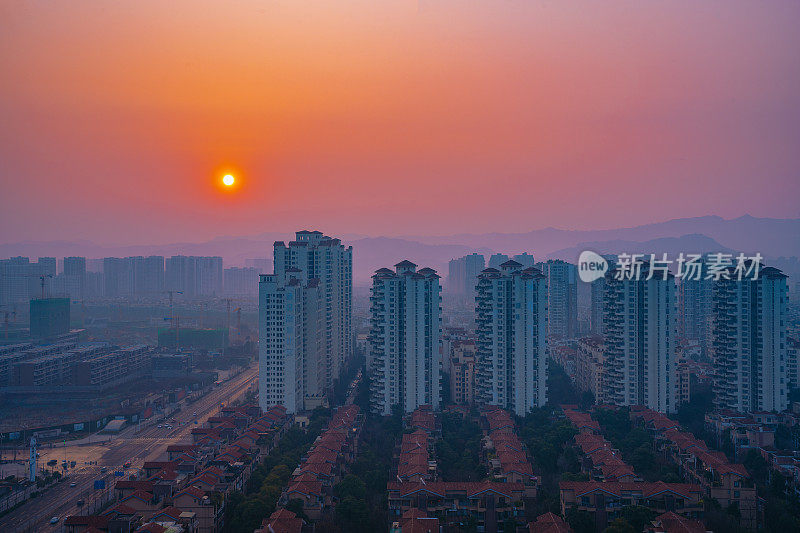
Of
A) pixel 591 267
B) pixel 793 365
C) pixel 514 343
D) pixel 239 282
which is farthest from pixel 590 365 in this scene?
pixel 239 282

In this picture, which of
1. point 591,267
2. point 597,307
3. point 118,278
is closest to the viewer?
point 597,307

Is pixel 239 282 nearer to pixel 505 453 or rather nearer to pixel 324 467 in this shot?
pixel 324 467

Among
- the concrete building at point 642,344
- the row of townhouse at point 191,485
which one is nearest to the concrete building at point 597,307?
the concrete building at point 642,344

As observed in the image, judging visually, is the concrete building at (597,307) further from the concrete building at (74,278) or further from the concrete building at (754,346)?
the concrete building at (74,278)

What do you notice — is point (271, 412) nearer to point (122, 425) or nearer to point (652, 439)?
point (122, 425)

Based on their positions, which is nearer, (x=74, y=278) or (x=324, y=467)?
(x=324, y=467)

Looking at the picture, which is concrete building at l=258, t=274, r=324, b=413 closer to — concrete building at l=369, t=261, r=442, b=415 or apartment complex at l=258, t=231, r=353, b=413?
apartment complex at l=258, t=231, r=353, b=413

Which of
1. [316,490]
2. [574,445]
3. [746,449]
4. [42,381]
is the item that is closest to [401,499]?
[316,490]
